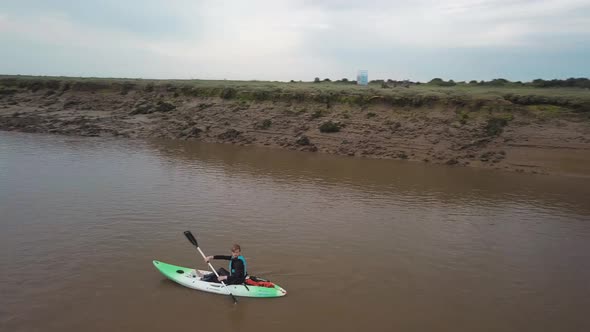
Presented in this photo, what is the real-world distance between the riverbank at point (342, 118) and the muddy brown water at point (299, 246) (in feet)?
11.5

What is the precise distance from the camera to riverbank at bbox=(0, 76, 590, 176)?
25703mm

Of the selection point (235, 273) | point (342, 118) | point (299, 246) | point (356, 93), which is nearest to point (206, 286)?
point (235, 273)

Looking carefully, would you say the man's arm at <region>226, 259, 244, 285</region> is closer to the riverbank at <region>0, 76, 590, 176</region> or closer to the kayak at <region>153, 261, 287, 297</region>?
the kayak at <region>153, 261, 287, 297</region>

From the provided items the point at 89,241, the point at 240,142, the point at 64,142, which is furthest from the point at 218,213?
the point at 64,142

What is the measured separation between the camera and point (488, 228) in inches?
588

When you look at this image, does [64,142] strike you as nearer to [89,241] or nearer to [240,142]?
[240,142]

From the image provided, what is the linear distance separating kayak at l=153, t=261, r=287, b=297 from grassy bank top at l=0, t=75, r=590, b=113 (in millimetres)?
24359

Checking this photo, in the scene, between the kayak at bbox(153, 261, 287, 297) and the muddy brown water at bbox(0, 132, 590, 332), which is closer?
the muddy brown water at bbox(0, 132, 590, 332)

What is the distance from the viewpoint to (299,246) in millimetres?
12398

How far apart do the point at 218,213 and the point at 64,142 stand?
63.9 feet

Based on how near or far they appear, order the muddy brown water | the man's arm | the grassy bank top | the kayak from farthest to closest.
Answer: the grassy bank top, the man's arm, the kayak, the muddy brown water

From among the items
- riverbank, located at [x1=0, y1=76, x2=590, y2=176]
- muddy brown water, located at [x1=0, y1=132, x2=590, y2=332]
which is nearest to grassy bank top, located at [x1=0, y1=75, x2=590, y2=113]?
riverbank, located at [x1=0, y1=76, x2=590, y2=176]

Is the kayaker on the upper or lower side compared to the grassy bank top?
lower

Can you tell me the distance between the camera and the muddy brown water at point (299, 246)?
348 inches
